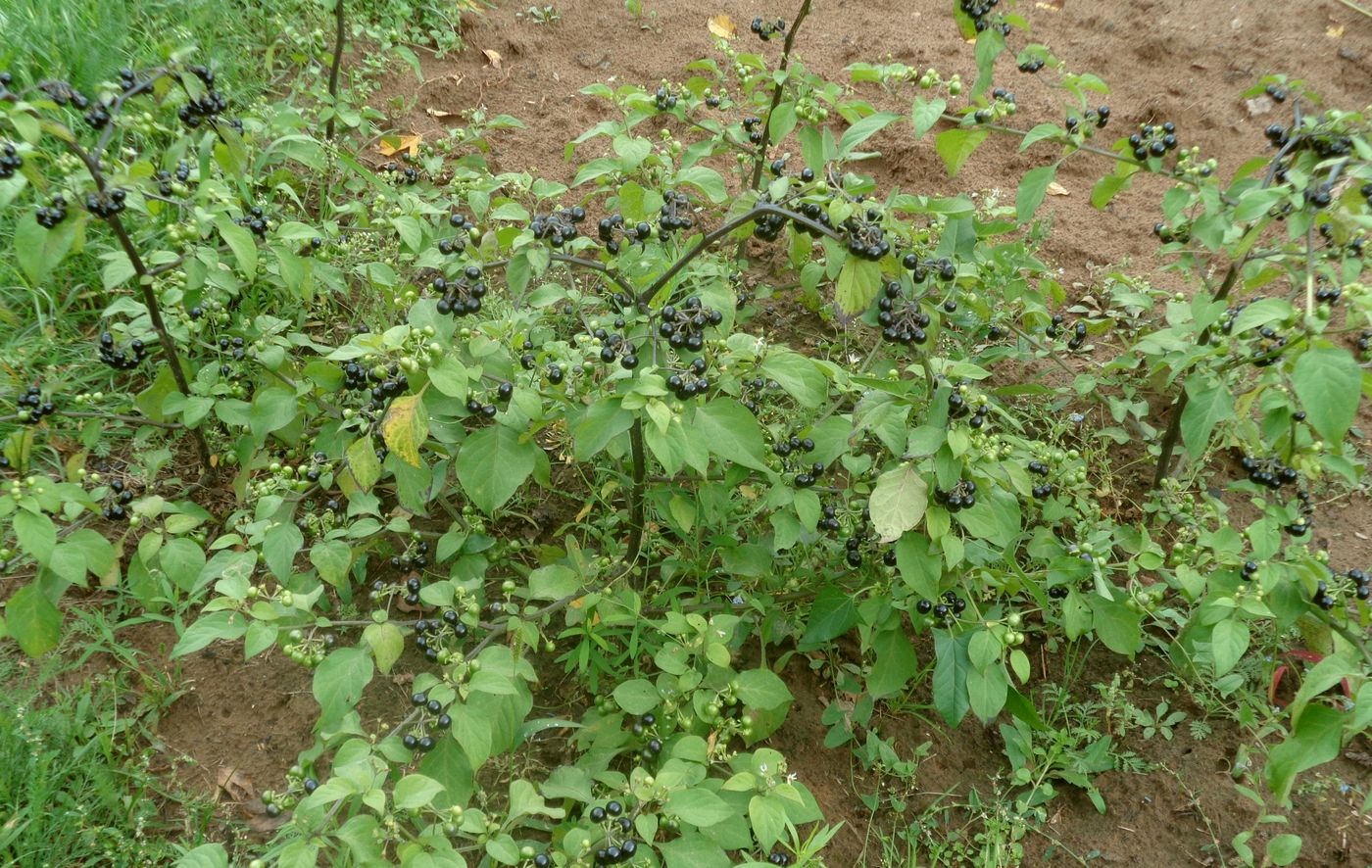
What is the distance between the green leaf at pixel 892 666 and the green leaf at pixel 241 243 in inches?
78.4

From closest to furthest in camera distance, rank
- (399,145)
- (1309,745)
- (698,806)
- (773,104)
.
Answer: (698,806), (1309,745), (773,104), (399,145)

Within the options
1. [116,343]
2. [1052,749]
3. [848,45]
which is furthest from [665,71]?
[1052,749]

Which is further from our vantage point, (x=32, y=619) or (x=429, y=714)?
(x=32, y=619)

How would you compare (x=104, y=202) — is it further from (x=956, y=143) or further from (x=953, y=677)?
(x=953, y=677)

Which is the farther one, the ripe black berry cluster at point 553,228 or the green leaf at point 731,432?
the ripe black berry cluster at point 553,228

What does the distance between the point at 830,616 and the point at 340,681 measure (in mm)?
1251

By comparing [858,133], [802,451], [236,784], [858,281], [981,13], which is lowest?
[236,784]

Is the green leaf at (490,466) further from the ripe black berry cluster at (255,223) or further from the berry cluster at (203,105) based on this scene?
the berry cluster at (203,105)

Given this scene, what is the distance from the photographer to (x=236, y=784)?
269cm

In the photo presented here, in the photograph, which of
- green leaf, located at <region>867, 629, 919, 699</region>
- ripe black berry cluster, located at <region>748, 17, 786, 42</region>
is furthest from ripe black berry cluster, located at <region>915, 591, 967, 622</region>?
ripe black berry cluster, located at <region>748, 17, 786, 42</region>

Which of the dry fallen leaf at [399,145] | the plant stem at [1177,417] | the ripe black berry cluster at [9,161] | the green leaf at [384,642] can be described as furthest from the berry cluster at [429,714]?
the dry fallen leaf at [399,145]

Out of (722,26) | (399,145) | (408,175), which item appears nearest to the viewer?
(408,175)

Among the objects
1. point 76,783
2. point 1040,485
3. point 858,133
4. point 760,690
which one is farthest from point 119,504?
point 1040,485

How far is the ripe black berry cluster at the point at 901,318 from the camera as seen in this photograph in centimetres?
210
